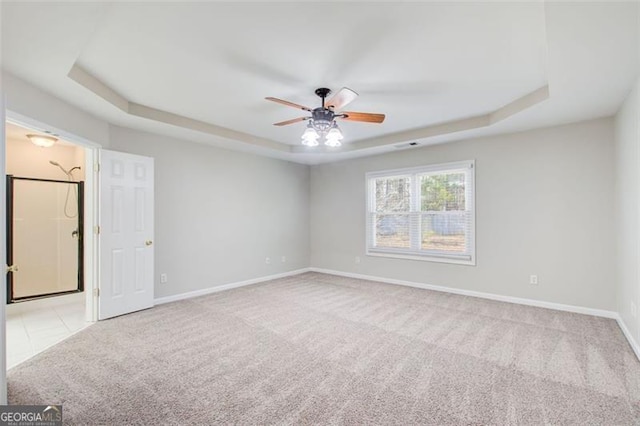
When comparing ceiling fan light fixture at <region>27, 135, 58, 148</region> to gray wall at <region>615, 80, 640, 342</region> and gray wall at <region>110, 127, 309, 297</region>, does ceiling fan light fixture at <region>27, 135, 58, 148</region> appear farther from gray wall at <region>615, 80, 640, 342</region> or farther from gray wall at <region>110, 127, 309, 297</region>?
gray wall at <region>615, 80, 640, 342</region>

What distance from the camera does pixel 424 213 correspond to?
17.3 feet

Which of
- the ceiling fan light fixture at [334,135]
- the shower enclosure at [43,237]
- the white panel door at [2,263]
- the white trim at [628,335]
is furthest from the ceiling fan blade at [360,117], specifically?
the shower enclosure at [43,237]

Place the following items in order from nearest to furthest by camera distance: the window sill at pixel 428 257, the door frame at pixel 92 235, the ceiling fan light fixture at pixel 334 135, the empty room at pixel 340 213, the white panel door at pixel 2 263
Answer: the white panel door at pixel 2 263
the empty room at pixel 340 213
the ceiling fan light fixture at pixel 334 135
the door frame at pixel 92 235
the window sill at pixel 428 257

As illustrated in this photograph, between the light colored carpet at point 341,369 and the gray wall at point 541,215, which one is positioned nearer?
the light colored carpet at point 341,369

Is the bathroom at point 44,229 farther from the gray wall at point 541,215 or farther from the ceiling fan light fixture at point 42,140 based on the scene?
the gray wall at point 541,215

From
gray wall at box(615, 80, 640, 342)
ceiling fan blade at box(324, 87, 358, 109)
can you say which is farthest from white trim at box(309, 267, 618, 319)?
ceiling fan blade at box(324, 87, 358, 109)

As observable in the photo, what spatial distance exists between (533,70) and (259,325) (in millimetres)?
3864

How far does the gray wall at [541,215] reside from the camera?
3762 millimetres

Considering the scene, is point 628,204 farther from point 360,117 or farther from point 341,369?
point 341,369

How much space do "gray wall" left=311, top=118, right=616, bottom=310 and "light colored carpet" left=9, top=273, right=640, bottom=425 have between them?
0.47 m

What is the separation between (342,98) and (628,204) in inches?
124

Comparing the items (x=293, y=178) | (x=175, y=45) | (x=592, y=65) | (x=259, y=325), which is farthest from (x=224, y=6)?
(x=293, y=178)

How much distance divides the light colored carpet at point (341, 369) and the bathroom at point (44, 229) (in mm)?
1497

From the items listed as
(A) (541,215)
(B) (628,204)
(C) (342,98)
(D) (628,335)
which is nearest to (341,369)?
(C) (342,98)
